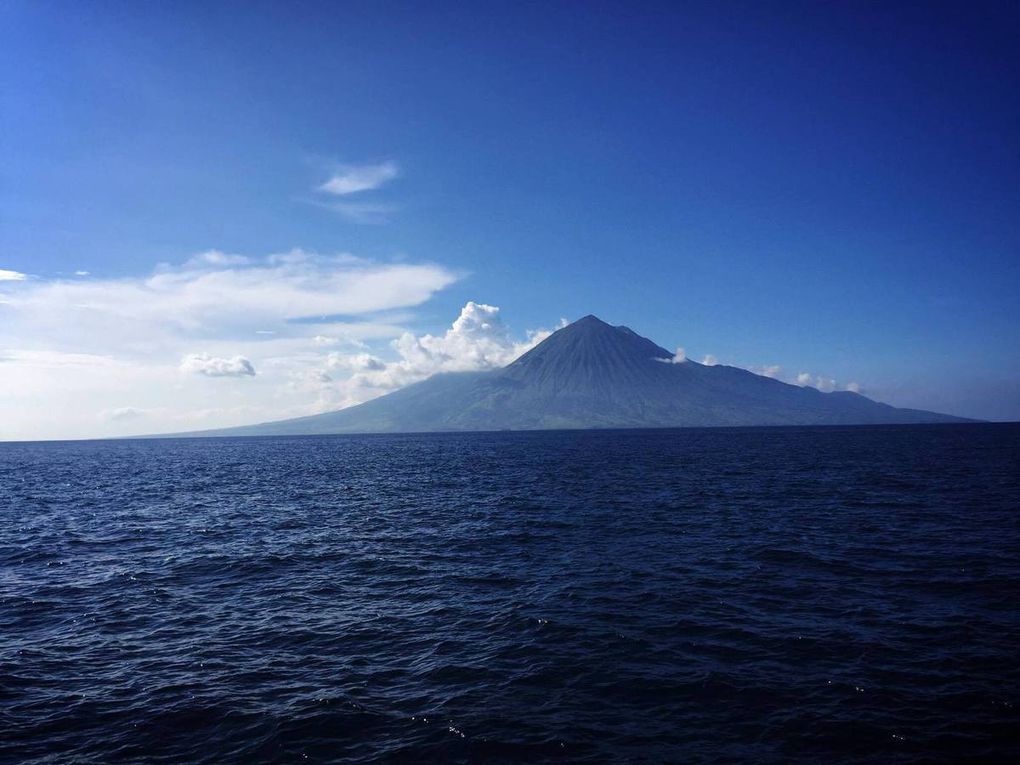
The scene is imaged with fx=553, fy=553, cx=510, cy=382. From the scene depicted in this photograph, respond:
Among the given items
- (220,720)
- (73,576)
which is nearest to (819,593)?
(220,720)

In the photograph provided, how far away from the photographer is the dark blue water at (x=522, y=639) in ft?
49.2

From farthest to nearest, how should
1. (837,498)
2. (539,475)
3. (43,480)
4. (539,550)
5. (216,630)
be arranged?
(43,480), (539,475), (837,498), (539,550), (216,630)

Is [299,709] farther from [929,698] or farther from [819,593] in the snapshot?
[819,593]

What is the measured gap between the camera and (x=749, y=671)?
1831 cm

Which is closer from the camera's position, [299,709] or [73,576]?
[299,709]

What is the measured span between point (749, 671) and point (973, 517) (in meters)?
37.7

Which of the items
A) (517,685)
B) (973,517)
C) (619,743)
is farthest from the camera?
(973,517)

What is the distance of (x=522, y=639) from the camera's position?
70.9 feet

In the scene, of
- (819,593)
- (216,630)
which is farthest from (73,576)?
(819,593)

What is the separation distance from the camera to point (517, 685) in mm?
17938

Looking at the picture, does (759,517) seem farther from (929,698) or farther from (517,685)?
(517,685)

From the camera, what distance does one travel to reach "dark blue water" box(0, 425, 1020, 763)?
15.0 meters

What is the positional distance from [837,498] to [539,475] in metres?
43.4

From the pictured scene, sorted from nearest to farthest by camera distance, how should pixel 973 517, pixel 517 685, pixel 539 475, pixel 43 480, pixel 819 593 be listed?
pixel 517 685 → pixel 819 593 → pixel 973 517 → pixel 539 475 → pixel 43 480
